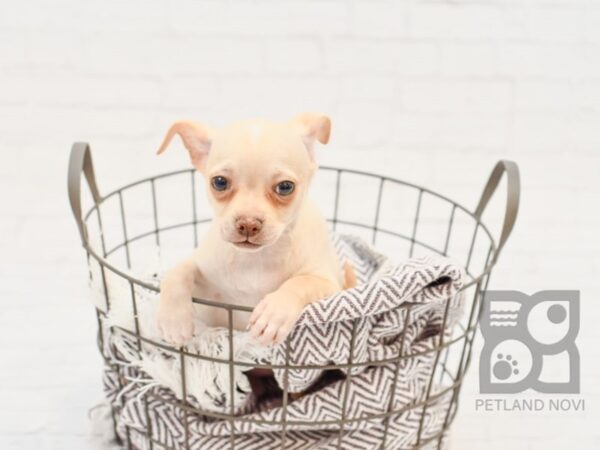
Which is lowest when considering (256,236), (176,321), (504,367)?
(504,367)

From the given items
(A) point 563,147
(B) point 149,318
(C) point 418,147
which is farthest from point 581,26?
(B) point 149,318

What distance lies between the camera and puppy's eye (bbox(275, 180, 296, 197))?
3.06 ft

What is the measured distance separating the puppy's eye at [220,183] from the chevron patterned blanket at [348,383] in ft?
0.54

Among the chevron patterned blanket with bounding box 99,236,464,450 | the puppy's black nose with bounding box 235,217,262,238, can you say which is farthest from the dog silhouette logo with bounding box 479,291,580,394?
the puppy's black nose with bounding box 235,217,262,238

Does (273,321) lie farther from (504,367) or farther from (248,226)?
(504,367)

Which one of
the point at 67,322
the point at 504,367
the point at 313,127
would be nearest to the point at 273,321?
the point at 313,127

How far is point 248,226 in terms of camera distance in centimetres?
90

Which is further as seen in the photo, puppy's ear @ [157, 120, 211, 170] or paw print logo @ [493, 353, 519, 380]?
paw print logo @ [493, 353, 519, 380]

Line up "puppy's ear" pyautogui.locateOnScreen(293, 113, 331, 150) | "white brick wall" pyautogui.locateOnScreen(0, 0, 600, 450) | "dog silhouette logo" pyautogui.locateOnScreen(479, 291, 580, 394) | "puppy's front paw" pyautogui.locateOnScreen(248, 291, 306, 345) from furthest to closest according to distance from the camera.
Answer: "white brick wall" pyautogui.locateOnScreen(0, 0, 600, 450) < "dog silhouette logo" pyautogui.locateOnScreen(479, 291, 580, 394) < "puppy's ear" pyautogui.locateOnScreen(293, 113, 331, 150) < "puppy's front paw" pyautogui.locateOnScreen(248, 291, 306, 345)

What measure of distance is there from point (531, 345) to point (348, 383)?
0.46m

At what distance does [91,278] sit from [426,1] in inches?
35.6

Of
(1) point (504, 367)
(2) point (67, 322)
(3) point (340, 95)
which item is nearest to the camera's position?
Result: (1) point (504, 367)

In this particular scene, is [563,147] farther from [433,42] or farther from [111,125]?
[111,125]

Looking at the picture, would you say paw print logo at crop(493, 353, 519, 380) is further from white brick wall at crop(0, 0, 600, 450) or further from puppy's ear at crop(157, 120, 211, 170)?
puppy's ear at crop(157, 120, 211, 170)
